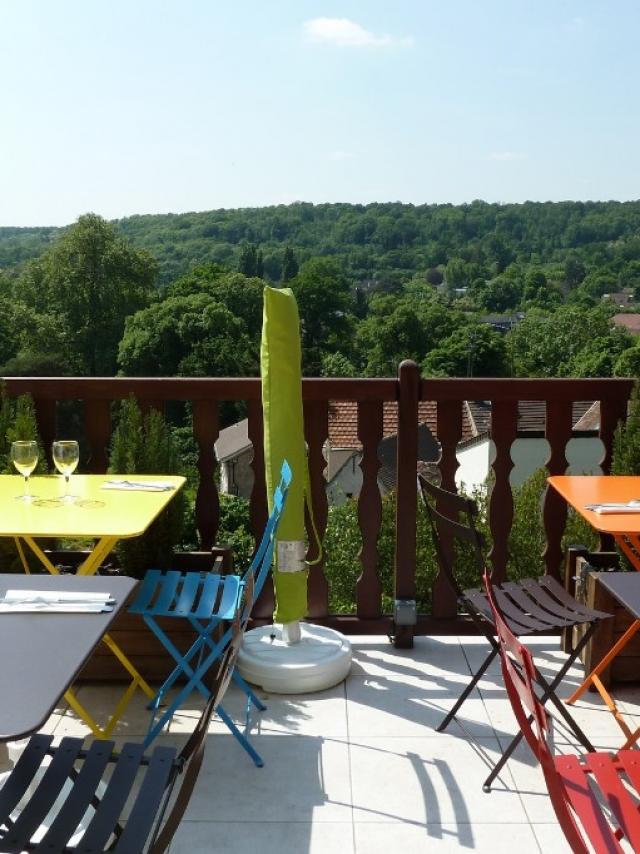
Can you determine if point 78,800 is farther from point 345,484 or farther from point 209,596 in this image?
point 345,484

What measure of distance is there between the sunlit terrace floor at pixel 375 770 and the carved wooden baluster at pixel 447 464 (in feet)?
0.97

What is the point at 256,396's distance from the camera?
12.8 ft

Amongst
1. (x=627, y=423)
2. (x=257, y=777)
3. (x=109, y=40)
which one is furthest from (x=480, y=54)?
(x=257, y=777)

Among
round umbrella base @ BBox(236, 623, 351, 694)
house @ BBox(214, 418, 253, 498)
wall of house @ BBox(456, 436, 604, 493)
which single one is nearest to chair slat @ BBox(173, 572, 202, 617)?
round umbrella base @ BBox(236, 623, 351, 694)

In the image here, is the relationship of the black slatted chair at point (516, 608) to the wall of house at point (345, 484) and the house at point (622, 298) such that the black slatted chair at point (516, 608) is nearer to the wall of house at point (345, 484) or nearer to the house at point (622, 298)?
the wall of house at point (345, 484)

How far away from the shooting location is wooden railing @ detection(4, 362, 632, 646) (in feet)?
12.8

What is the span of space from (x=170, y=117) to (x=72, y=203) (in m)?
8.89

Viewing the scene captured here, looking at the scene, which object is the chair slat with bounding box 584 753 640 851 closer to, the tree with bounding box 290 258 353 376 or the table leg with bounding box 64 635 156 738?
the table leg with bounding box 64 635 156 738

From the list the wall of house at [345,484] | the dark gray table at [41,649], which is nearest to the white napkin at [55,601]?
the dark gray table at [41,649]

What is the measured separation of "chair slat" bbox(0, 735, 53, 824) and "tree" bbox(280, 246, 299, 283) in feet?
172

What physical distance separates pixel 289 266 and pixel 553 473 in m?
52.4

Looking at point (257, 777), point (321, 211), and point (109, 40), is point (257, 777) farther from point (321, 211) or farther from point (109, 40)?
point (321, 211)

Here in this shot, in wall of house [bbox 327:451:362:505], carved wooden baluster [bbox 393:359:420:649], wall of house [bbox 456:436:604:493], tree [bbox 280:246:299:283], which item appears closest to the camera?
carved wooden baluster [bbox 393:359:420:649]

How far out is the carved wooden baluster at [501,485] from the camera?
13.1 feet
